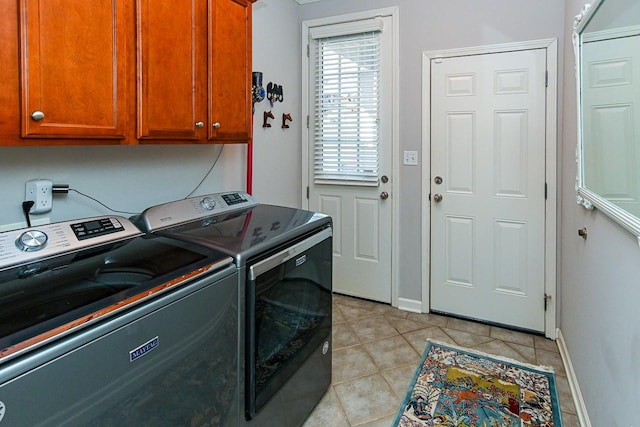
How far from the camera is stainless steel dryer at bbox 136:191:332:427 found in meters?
1.48

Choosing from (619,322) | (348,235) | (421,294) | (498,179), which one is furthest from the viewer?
(348,235)

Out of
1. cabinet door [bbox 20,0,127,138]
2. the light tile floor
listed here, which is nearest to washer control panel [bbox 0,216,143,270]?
cabinet door [bbox 20,0,127,138]

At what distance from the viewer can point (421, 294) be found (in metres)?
3.15

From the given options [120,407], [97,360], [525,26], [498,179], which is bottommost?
[120,407]

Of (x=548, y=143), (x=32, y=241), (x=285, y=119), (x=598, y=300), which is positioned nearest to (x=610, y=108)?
(x=598, y=300)

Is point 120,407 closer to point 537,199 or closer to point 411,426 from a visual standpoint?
point 411,426

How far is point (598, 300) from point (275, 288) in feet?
4.37

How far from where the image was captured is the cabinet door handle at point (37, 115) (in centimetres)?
118

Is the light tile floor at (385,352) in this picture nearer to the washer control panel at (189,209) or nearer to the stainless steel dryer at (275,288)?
the stainless steel dryer at (275,288)

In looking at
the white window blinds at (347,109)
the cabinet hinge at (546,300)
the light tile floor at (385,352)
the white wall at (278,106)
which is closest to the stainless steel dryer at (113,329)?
the light tile floor at (385,352)

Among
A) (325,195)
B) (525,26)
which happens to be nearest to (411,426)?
(325,195)

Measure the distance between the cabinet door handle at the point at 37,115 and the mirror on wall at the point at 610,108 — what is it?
167 centimetres

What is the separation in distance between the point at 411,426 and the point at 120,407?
4.48ft

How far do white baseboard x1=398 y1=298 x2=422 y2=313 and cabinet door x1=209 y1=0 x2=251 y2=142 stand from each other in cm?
183
